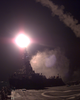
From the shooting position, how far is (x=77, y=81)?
11888cm

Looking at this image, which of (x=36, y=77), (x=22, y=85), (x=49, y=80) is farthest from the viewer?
(x=49, y=80)

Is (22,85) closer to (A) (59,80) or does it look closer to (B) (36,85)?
(B) (36,85)

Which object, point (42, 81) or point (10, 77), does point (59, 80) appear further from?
point (10, 77)

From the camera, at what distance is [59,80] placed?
124500 millimetres

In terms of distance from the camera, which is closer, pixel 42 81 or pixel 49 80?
pixel 42 81

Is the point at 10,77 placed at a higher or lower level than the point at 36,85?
higher

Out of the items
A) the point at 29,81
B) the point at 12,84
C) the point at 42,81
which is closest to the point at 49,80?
the point at 42,81

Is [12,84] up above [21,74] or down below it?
below

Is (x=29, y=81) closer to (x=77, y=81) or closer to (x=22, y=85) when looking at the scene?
(x=22, y=85)

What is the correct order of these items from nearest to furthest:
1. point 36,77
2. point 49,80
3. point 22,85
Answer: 1. point 22,85
2. point 36,77
3. point 49,80

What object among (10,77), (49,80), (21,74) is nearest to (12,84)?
(10,77)

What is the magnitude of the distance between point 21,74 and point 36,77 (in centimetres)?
2051

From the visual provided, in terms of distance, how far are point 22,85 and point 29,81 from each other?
24.0 ft

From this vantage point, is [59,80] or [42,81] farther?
[59,80]
